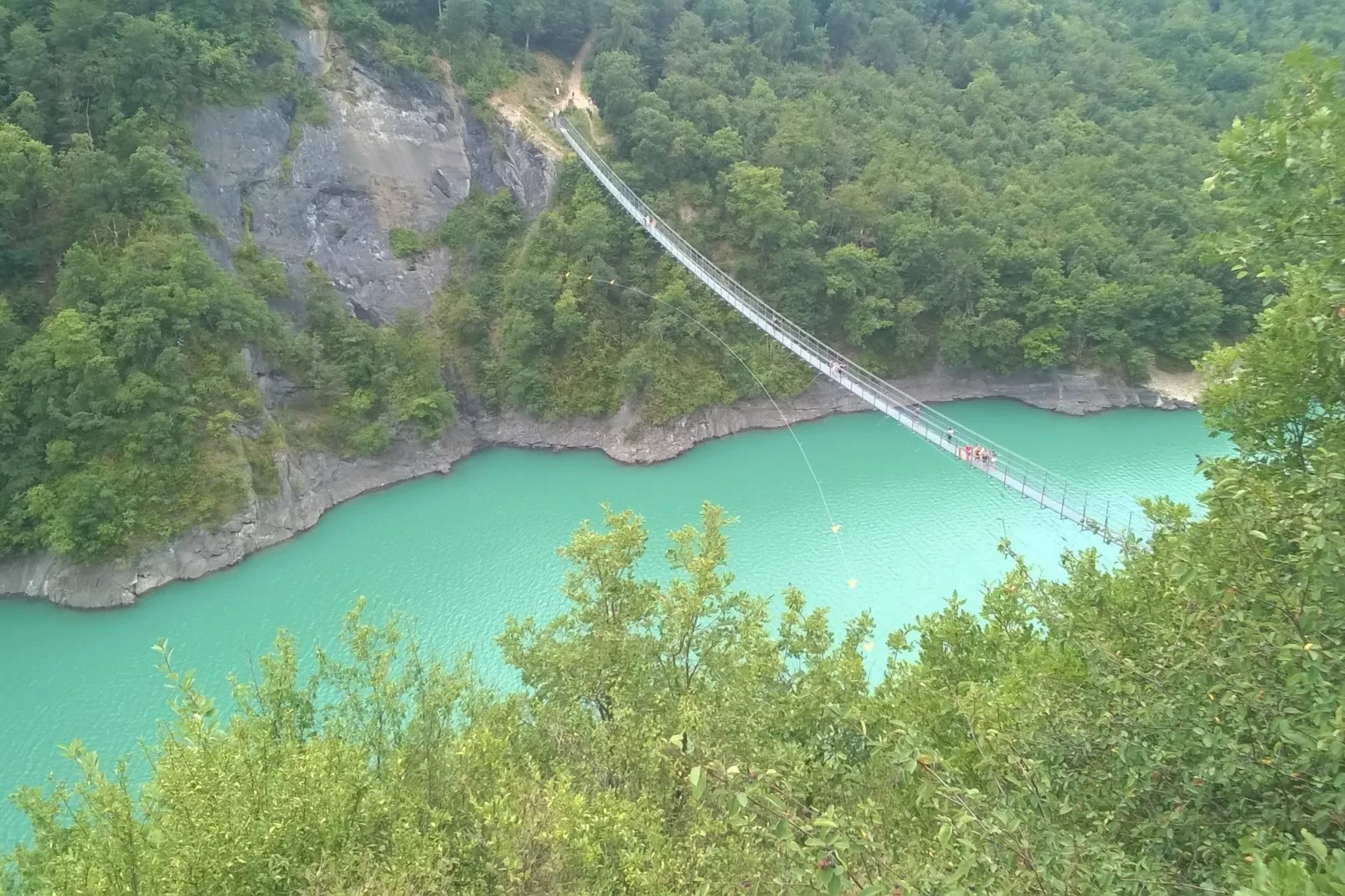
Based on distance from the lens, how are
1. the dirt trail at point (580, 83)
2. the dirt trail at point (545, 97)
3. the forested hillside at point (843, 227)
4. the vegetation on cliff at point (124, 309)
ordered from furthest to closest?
the dirt trail at point (580, 83) → the dirt trail at point (545, 97) → the forested hillside at point (843, 227) → the vegetation on cliff at point (124, 309)

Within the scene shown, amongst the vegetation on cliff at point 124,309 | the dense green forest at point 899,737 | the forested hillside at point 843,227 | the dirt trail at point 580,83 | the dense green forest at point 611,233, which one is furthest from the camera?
the dirt trail at point 580,83

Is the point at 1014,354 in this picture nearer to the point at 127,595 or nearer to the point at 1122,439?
the point at 1122,439

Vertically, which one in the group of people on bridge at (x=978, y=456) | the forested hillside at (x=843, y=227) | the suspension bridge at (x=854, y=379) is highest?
the forested hillside at (x=843, y=227)

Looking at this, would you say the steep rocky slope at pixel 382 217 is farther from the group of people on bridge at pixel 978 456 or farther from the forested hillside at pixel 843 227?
the group of people on bridge at pixel 978 456

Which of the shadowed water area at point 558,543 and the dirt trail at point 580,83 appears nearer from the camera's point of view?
the shadowed water area at point 558,543

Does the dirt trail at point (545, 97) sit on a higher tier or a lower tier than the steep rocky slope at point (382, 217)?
higher

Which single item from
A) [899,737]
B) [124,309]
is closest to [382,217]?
[124,309]

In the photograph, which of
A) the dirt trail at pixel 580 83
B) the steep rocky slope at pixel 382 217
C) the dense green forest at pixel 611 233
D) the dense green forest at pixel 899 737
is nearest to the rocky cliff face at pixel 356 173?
the steep rocky slope at pixel 382 217
